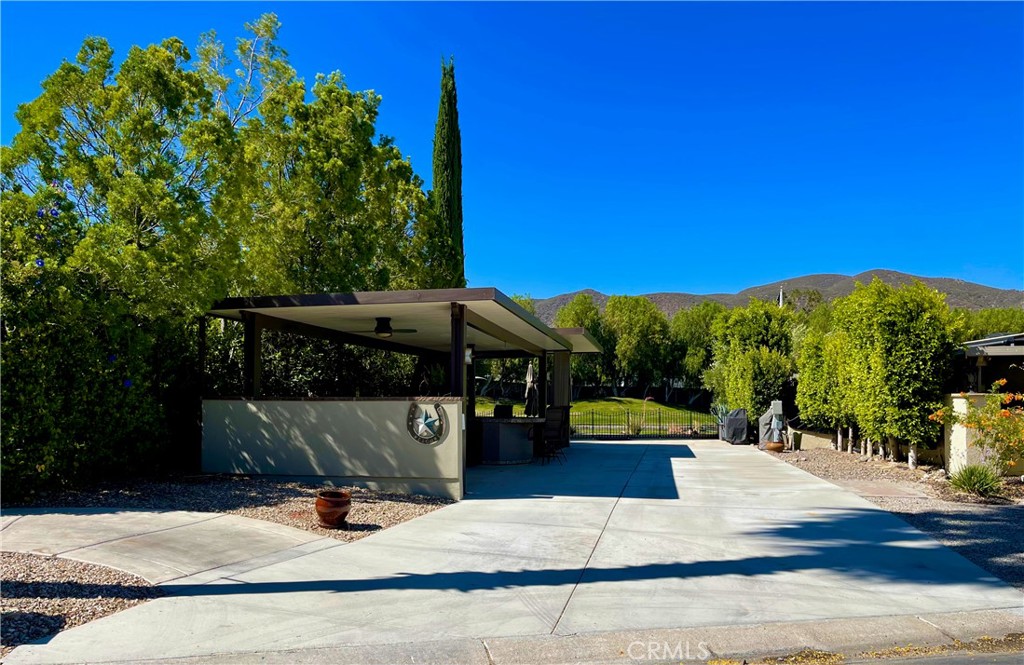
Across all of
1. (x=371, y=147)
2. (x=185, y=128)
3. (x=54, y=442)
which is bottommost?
(x=54, y=442)

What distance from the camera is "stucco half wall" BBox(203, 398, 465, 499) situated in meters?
11.1

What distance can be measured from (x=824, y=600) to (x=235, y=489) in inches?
320

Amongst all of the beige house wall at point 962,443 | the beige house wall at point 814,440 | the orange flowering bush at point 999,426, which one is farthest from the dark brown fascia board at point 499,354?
the orange flowering bush at point 999,426

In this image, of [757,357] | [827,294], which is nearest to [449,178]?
[757,357]

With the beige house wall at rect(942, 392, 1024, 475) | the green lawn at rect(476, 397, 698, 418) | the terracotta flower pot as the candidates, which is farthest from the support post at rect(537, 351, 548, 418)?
the green lawn at rect(476, 397, 698, 418)

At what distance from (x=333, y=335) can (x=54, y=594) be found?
36.3 feet

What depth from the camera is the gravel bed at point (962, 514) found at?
7383mm

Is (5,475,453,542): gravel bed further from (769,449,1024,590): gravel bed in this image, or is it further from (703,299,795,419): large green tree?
(703,299,795,419): large green tree

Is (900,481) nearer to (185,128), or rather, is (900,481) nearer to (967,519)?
(967,519)

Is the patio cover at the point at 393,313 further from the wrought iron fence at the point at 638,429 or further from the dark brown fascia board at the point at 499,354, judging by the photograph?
the wrought iron fence at the point at 638,429

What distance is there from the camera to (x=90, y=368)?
10133 mm

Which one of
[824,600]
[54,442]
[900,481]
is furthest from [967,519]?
[54,442]

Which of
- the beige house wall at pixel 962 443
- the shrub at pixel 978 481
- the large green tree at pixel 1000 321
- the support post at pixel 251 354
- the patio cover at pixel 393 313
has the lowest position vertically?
the shrub at pixel 978 481

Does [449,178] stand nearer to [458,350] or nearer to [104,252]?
[458,350]
